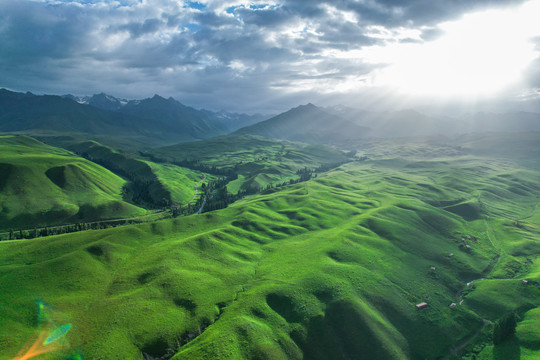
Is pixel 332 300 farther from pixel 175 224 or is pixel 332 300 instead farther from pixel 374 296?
pixel 175 224

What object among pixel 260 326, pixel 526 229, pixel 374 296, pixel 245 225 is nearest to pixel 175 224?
pixel 245 225

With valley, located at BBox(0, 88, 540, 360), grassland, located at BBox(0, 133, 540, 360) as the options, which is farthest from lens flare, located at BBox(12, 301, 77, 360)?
grassland, located at BBox(0, 133, 540, 360)

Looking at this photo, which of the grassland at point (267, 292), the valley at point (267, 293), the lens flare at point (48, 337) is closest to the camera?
the lens flare at point (48, 337)

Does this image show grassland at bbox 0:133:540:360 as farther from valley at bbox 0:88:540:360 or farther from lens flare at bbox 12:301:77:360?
lens flare at bbox 12:301:77:360

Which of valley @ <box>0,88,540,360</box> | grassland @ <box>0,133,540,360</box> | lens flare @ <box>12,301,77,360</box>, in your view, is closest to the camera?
lens flare @ <box>12,301,77,360</box>

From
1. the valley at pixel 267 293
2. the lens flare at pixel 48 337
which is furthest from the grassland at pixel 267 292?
the lens flare at pixel 48 337

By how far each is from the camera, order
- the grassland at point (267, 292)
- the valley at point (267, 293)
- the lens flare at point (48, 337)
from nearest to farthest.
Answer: the lens flare at point (48, 337) → the valley at point (267, 293) → the grassland at point (267, 292)

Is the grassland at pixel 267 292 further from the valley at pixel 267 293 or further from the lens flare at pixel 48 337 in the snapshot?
the lens flare at pixel 48 337

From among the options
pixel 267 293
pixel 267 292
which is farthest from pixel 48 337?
pixel 267 292
